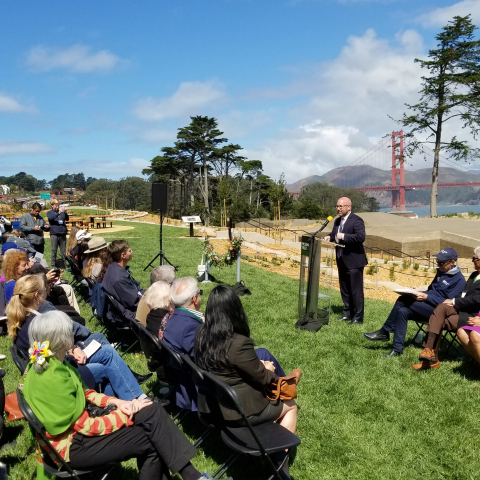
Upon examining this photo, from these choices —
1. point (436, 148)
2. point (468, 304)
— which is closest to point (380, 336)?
point (468, 304)

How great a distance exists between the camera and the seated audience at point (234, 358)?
2844 mm

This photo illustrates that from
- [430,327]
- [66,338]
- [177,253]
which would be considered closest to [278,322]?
[430,327]

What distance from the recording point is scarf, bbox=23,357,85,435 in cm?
238

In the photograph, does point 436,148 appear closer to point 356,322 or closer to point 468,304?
point 356,322

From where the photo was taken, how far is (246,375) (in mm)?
2867

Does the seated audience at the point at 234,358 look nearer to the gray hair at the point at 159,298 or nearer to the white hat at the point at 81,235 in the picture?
the gray hair at the point at 159,298

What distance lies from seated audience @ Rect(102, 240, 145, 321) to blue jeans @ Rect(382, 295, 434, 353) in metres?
2.87

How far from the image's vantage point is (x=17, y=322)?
3.47m

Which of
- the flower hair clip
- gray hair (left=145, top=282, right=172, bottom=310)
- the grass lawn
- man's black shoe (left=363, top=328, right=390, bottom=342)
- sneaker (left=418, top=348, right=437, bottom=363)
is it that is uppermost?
the flower hair clip

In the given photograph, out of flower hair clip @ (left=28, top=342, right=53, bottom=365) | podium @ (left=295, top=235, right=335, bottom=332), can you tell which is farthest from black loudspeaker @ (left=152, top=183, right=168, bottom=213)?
flower hair clip @ (left=28, top=342, right=53, bottom=365)

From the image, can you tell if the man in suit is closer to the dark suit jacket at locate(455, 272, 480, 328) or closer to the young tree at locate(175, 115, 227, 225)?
the dark suit jacket at locate(455, 272, 480, 328)

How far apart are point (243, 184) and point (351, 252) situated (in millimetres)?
51990

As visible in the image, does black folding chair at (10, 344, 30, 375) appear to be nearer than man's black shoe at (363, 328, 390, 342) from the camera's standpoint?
Yes

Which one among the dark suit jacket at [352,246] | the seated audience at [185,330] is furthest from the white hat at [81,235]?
the seated audience at [185,330]
